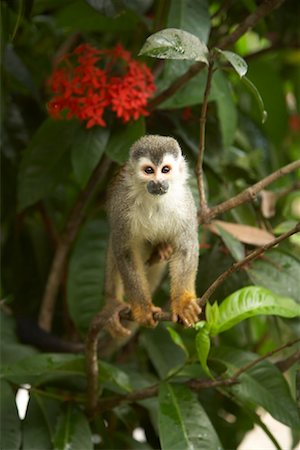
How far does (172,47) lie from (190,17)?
521mm

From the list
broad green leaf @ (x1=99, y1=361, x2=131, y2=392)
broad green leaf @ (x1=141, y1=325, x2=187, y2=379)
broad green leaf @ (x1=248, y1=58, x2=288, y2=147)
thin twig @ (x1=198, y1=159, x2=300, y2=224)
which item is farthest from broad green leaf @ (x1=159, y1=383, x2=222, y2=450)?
broad green leaf @ (x1=248, y1=58, x2=288, y2=147)

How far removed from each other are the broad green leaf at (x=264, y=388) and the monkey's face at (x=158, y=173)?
578 millimetres

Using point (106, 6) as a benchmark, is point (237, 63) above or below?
below

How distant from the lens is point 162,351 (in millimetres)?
2352

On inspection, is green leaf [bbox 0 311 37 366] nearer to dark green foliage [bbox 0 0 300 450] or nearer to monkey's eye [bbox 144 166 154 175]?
dark green foliage [bbox 0 0 300 450]

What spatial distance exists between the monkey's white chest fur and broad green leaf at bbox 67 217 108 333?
19.0 inches

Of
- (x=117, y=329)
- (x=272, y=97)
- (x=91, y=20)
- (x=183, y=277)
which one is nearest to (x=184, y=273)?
(x=183, y=277)

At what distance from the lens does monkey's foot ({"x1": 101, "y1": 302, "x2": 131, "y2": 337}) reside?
1948mm

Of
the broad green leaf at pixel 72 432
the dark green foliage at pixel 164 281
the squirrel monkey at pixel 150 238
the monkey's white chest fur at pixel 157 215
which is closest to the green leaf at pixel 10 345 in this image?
the dark green foliage at pixel 164 281

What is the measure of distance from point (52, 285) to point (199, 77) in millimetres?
917

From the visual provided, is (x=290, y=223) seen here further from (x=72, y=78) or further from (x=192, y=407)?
(x=72, y=78)

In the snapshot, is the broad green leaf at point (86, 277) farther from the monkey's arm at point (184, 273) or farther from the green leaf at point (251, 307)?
the green leaf at point (251, 307)

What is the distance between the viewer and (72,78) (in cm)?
202

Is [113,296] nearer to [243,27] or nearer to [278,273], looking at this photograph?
[278,273]
